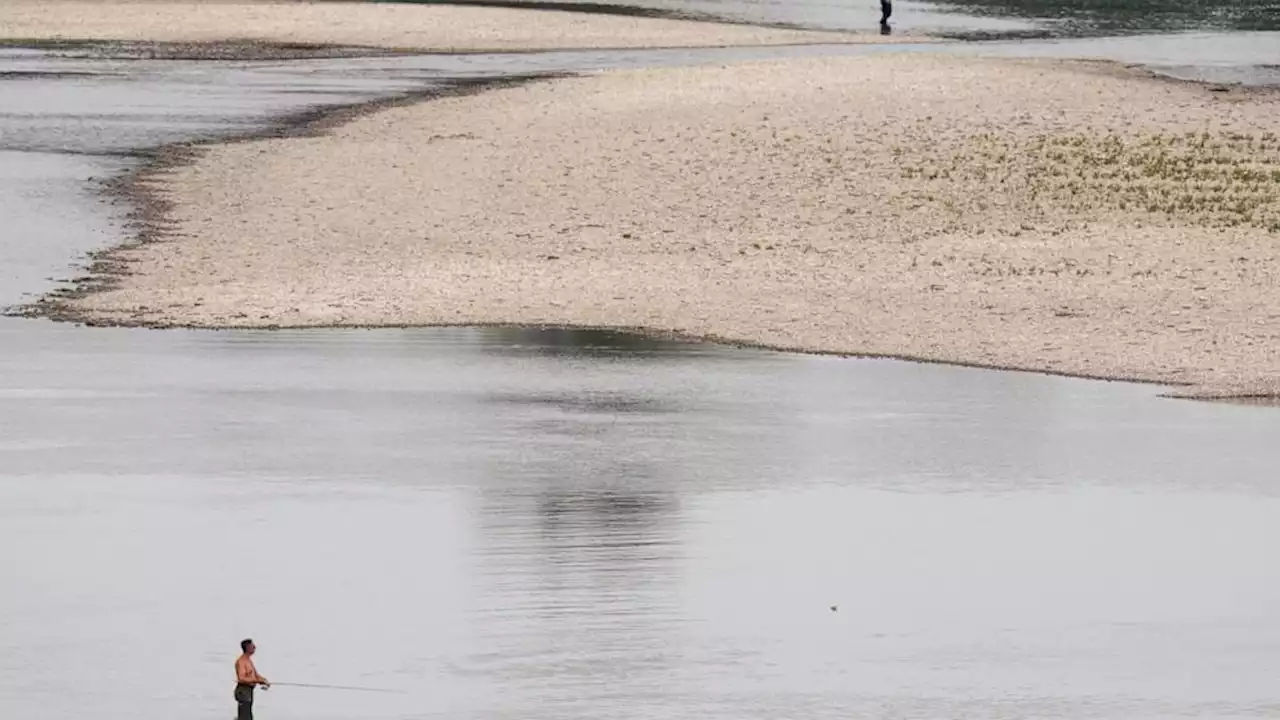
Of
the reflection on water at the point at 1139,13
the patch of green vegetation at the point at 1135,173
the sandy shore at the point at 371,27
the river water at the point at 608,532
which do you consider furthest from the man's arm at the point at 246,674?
the reflection on water at the point at 1139,13

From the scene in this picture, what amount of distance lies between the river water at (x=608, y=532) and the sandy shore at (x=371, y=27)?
126 feet

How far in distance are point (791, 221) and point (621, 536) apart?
16820 millimetres

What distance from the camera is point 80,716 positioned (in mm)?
12953

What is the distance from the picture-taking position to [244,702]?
1267 cm

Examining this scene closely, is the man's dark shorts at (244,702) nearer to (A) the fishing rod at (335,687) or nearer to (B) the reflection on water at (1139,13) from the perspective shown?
(A) the fishing rod at (335,687)

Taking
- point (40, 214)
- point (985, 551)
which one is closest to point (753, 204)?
point (40, 214)

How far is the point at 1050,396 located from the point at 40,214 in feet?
52.7

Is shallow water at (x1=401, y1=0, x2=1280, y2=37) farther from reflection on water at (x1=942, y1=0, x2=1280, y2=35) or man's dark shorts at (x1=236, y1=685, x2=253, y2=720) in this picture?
man's dark shorts at (x1=236, y1=685, x2=253, y2=720)

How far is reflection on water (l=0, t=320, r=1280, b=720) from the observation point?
13664 mm

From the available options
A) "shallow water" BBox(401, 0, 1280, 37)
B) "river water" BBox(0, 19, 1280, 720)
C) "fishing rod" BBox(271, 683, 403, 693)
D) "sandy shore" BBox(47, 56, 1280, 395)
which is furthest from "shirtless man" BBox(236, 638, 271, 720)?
"shallow water" BBox(401, 0, 1280, 37)

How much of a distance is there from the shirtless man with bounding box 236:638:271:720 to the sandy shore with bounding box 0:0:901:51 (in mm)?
49172

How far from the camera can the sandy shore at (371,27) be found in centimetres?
6344

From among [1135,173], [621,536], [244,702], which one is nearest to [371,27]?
[1135,173]

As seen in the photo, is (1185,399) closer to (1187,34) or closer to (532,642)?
(532,642)
